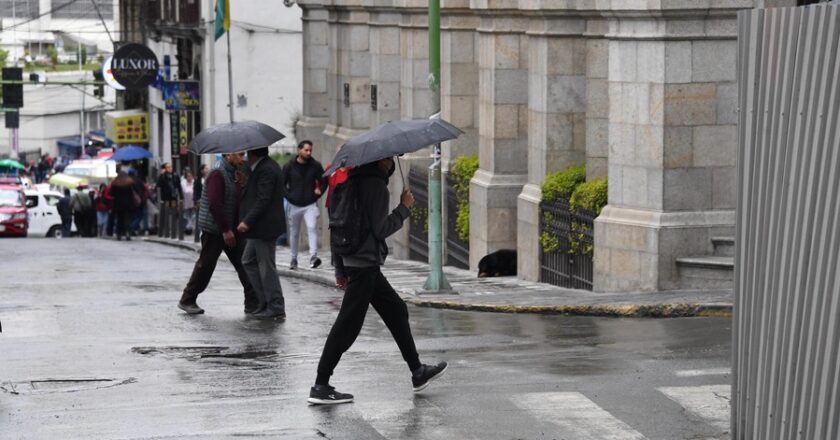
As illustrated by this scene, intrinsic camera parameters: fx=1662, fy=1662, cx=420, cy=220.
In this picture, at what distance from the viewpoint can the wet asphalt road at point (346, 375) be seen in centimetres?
980

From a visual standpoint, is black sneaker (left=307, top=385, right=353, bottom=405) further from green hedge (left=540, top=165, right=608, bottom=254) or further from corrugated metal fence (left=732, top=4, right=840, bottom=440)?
green hedge (left=540, top=165, right=608, bottom=254)

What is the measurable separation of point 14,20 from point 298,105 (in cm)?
7280

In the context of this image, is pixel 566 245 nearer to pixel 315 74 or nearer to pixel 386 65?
pixel 386 65

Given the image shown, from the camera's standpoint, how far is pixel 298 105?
156 feet

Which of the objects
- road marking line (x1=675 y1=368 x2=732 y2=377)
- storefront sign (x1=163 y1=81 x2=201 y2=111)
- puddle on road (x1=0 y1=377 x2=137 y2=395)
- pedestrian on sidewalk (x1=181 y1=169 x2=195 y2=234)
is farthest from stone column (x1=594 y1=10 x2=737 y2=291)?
storefront sign (x1=163 y1=81 x2=201 y2=111)

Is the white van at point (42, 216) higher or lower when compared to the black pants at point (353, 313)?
lower

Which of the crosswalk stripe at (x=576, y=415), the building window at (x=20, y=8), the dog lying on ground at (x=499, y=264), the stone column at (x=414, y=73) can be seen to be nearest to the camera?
the crosswalk stripe at (x=576, y=415)

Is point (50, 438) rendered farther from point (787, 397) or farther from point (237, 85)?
point (237, 85)

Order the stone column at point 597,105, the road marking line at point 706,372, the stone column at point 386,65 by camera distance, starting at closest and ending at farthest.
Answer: the road marking line at point 706,372, the stone column at point 597,105, the stone column at point 386,65

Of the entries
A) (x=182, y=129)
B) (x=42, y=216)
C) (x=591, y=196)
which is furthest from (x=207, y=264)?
(x=182, y=129)

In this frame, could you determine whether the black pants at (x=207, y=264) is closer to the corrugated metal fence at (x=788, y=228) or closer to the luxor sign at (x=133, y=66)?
the corrugated metal fence at (x=788, y=228)

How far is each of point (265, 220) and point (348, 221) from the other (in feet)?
15.6

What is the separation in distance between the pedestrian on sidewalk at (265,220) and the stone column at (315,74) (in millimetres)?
17225

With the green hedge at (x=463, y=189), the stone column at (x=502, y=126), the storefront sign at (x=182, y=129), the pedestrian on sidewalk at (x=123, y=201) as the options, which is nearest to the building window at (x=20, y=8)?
the storefront sign at (x=182, y=129)
